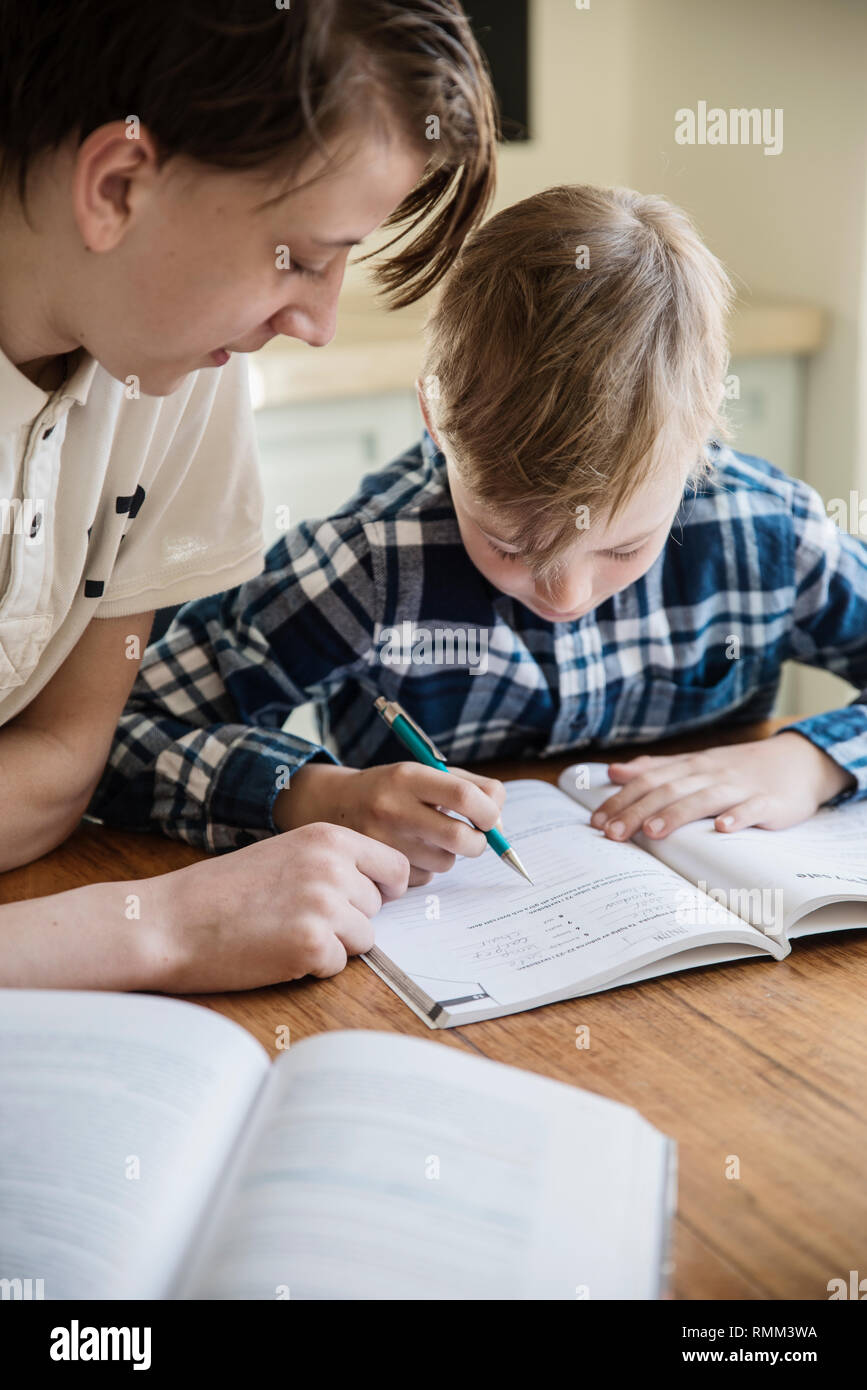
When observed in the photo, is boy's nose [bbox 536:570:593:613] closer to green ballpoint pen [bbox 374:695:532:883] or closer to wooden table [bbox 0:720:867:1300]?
green ballpoint pen [bbox 374:695:532:883]

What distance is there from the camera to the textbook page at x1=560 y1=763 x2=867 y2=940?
72 centimetres

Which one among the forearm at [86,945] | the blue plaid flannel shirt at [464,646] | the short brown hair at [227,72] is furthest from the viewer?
the blue plaid flannel shirt at [464,646]

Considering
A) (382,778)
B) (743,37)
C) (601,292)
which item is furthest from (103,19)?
(743,37)

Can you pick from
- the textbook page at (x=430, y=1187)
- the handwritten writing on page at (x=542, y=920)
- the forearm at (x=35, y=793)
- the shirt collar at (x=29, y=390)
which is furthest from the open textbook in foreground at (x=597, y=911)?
the shirt collar at (x=29, y=390)

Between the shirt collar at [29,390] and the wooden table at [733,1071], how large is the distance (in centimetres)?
34

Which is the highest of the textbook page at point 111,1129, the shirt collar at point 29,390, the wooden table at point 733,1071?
the shirt collar at point 29,390

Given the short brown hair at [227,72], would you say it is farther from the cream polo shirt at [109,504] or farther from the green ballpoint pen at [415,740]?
the green ballpoint pen at [415,740]

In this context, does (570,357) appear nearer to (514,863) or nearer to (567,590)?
(567,590)

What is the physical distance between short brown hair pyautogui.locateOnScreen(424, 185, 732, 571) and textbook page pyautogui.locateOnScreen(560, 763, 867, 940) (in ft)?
0.67

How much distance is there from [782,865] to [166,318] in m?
0.47

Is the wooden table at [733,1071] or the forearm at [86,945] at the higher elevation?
the forearm at [86,945]

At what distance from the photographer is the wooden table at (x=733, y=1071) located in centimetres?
50

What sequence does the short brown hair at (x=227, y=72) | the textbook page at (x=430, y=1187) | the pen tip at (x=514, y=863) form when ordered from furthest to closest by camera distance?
the pen tip at (x=514, y=863)
the short brown hair at (x=227, y=72)
the textbook page at (x=430, y=1187)

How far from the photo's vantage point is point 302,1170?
1.59 ft
